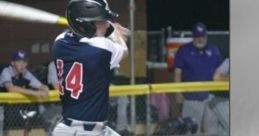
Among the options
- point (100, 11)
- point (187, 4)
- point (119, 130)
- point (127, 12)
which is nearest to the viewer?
point (100, 11)

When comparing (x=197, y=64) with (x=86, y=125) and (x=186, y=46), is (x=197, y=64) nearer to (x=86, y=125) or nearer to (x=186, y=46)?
(x=186, y=46)

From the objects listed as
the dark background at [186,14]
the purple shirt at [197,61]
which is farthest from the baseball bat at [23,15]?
the dark background at [186,14]

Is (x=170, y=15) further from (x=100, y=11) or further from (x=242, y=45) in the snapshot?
(x=100, y=11)

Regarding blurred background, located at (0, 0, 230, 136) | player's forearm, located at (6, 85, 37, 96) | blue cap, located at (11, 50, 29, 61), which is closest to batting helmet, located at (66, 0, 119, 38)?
player's forearm, located at (6, 85, 37, 96)

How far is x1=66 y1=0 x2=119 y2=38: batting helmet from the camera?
5484 mm

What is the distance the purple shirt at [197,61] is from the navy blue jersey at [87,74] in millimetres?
3669

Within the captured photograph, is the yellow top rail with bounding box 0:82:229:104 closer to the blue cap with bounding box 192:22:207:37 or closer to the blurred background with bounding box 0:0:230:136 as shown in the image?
the blurred background with bounding box 0:0:230:136

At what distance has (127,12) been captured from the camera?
31.7ft

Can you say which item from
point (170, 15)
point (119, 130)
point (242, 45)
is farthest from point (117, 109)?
point (170, 15)

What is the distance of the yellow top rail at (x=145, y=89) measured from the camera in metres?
8.38

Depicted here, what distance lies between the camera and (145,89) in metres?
8.64

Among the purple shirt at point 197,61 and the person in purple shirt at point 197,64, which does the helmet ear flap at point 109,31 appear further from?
the purple shirt at point 197,61

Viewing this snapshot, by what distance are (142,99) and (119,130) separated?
44 cm

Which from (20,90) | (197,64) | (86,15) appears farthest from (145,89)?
(86,15)
